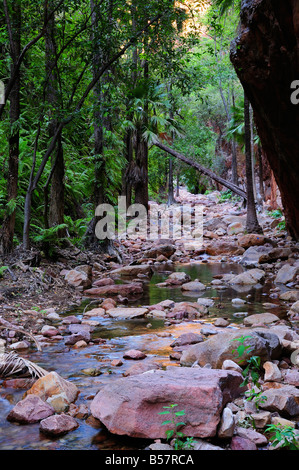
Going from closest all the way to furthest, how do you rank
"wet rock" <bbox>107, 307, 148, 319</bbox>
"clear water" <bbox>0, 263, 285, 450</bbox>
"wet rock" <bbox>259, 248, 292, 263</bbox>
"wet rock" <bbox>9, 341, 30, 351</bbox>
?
"clear water" <bbox>0, 263, 285, 450</bbox>, "wet rock" <bbox>9, 341, 30, 351</bbox>, "wet rock" <bbox>107, 307, 148, 319</bbox>, "wet rock" <bbox>259, 248, 292, 263</bbox>

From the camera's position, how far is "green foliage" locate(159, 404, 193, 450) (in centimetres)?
215

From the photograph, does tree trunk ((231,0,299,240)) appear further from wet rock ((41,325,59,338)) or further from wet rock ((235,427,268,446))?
wet rock ((235,427,268,446))

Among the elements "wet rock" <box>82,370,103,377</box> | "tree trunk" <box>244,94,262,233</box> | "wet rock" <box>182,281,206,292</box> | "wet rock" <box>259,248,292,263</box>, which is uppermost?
"tree trunk" <box>244,94,262,233</box>

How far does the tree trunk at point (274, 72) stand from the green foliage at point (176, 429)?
6.00m

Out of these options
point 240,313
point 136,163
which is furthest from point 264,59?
point 136,163

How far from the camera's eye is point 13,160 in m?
6.74

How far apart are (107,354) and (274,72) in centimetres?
602

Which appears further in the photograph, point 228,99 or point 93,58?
point 228,99

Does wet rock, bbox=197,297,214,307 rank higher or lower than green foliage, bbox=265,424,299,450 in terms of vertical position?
higher

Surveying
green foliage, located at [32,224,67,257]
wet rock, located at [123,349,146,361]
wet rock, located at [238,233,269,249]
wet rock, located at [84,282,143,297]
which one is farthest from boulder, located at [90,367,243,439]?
wet rock, located at [238,233,269,249]

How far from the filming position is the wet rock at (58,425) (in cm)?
235

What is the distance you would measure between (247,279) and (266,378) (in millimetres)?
5267

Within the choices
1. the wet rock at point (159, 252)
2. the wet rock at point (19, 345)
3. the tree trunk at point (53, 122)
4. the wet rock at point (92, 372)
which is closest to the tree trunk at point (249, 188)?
the wet rock at point (159, 252)
